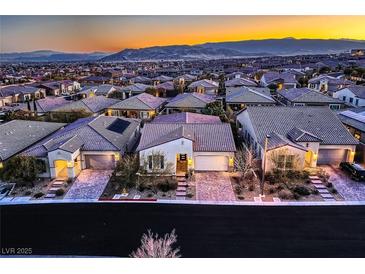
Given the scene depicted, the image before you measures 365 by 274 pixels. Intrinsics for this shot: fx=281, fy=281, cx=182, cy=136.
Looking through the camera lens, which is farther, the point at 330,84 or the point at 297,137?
the point at 330,84

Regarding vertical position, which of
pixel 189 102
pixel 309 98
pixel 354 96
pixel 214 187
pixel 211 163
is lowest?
pixel 214 187

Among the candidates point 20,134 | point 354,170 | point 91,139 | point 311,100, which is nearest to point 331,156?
point 354,170

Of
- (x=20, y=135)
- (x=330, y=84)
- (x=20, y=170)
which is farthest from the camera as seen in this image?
(x=330, y=84)

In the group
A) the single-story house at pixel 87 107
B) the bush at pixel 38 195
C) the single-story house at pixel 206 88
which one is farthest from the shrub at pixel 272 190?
the single-story house at pixel 206 88

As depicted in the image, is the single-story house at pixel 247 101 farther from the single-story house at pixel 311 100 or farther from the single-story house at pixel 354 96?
the single-story house at pixel 354 96

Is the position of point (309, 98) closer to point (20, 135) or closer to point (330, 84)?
point (330, 84)

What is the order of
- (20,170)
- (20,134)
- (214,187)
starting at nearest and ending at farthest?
(214,187)
(20,170)
(20,134)

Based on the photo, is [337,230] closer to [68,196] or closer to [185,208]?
[185,208]
